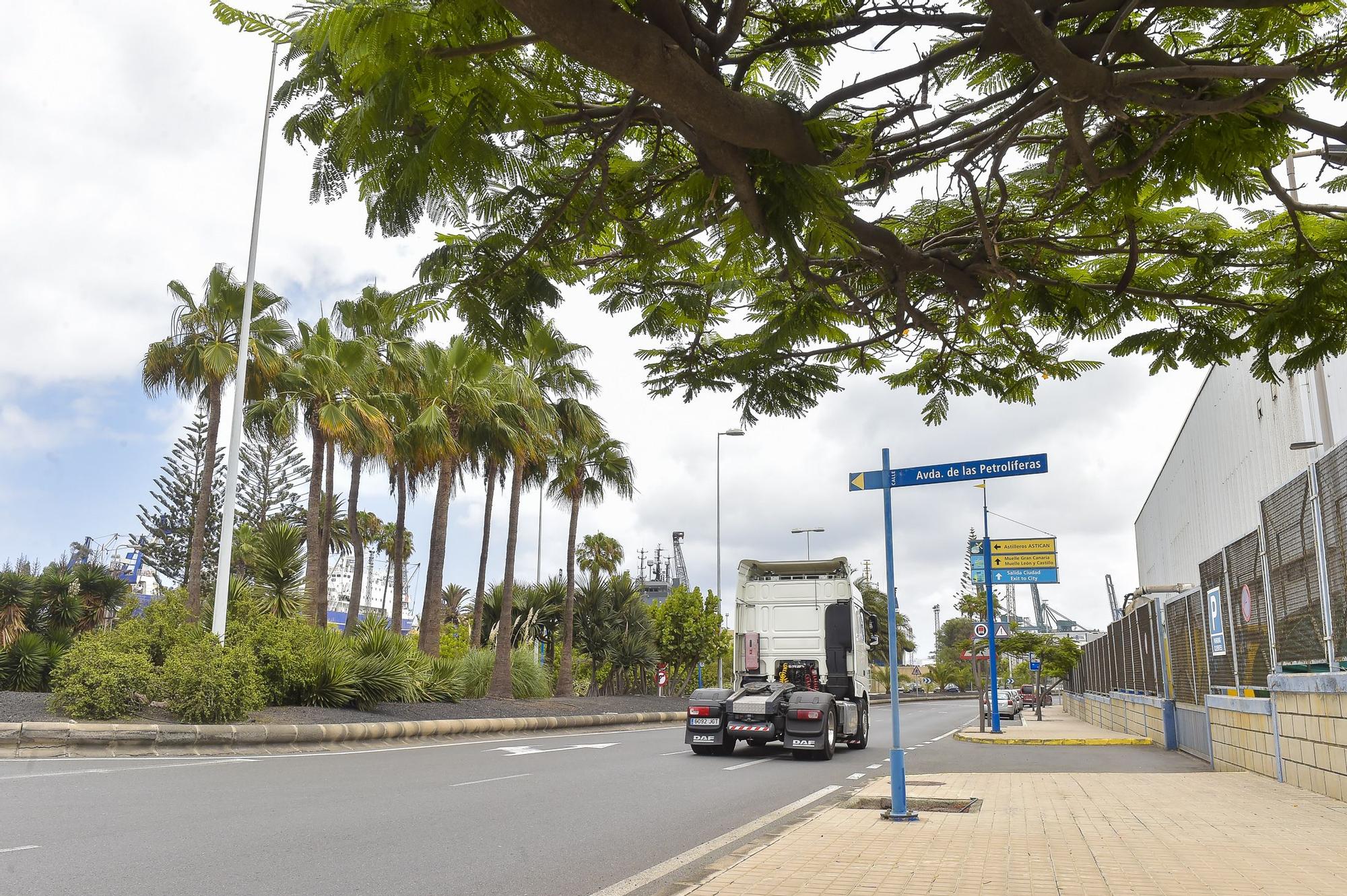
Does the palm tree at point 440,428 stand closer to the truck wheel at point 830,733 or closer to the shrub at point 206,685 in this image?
the shrub at point 206,685

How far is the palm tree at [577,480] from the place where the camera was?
112 feet

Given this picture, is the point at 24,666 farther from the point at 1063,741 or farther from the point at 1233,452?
the point at 1233,452

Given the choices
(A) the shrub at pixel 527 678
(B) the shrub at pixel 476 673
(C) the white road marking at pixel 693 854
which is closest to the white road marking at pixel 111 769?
(C) the white road marking at pixel 693 854

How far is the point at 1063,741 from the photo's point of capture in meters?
21.7

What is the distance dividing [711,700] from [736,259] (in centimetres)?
1423

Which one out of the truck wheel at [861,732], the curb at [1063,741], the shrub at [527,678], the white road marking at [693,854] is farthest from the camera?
the shrub at [527,678]

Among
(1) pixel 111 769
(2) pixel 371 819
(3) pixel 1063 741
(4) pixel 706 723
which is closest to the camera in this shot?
(2) pixel 371 819

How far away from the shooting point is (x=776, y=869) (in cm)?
635

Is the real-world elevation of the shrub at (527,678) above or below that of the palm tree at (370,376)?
below

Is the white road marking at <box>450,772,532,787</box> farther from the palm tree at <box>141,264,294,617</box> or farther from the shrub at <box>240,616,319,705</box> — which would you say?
the palm tree at <box>141,264,294,617</box>

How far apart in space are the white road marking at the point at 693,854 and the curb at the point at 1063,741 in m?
12.2

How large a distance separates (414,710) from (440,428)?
8308mm

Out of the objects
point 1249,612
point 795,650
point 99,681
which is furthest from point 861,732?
point 99,681

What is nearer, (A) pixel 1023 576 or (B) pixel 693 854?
(B) pixel 693 854
